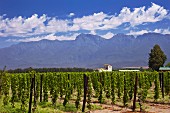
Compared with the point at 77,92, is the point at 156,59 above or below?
above

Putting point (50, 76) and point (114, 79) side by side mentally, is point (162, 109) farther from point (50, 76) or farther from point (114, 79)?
point (50, 76)

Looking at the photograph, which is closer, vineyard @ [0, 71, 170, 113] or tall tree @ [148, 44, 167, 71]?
vineyard @ [0, 71, 170, 113]

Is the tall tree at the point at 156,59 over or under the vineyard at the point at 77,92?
over

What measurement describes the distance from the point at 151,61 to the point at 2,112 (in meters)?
81.0

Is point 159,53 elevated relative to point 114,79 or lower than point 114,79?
elevated

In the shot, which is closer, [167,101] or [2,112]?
[2,112]

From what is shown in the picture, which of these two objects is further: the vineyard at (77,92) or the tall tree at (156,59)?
the tall tree at (156,59)

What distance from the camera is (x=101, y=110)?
25.0 metres

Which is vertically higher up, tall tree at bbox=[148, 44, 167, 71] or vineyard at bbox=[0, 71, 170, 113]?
tall tree at bbox=[148, 44, 167, 71]

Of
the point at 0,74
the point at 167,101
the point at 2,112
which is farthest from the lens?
the point at 167,101

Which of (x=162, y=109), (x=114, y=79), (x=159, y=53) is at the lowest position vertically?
(x=162, y=109)

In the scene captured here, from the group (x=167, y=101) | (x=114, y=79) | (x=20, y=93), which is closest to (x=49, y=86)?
(x=114, y=79)

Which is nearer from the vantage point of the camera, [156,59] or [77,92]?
[77,92]

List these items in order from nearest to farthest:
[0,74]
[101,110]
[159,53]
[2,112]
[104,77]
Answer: [0,74] < [2,112] < [101,110] < [104,77] < [159,53]
